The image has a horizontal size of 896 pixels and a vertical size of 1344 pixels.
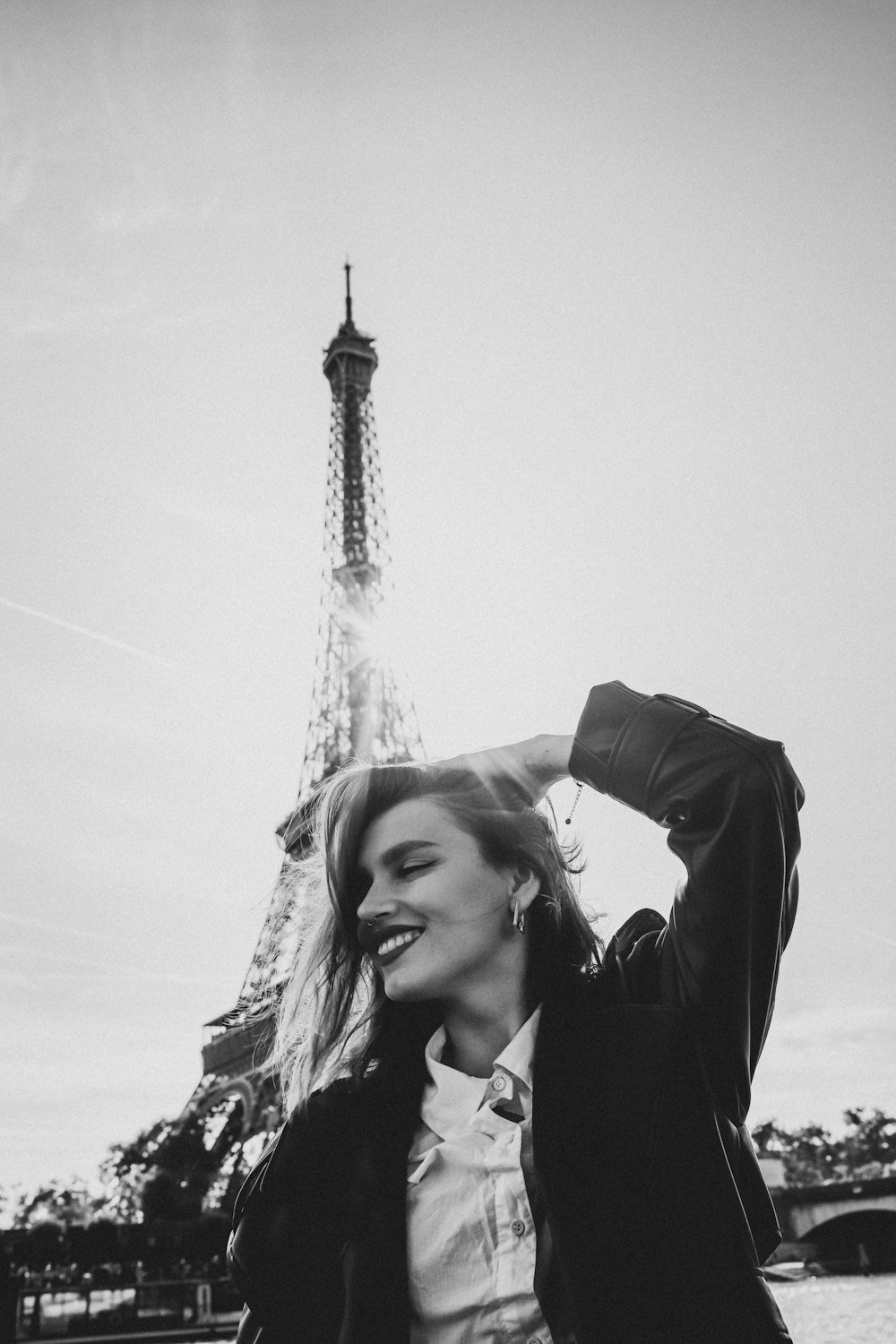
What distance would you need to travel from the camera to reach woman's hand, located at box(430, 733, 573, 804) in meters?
2.01

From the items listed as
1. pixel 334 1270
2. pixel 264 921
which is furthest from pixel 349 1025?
pixel 264 921

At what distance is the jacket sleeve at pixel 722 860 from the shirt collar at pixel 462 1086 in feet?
0.94

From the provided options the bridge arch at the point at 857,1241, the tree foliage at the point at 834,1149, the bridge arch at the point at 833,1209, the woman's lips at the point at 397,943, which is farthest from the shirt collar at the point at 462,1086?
the tree foliage at the point at 834,1149

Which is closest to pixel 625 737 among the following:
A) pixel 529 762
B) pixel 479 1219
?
pixel 529 762

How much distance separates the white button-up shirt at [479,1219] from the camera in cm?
166

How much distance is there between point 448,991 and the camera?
2002mm

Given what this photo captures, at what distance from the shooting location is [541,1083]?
1.77m

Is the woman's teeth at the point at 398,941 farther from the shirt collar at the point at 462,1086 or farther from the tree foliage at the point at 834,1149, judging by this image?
the tree foliage at the point at 834,1149

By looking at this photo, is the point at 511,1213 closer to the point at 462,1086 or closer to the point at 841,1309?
the point at 462,1086

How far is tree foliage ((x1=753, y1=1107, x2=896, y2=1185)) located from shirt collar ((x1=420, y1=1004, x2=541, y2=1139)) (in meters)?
60.3

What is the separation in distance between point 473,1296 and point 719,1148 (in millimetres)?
496

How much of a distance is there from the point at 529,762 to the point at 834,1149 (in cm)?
7019

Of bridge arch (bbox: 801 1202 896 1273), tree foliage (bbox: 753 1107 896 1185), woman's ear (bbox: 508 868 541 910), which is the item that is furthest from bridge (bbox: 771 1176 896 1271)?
woman's ear (bbox: 508 868 541 910)

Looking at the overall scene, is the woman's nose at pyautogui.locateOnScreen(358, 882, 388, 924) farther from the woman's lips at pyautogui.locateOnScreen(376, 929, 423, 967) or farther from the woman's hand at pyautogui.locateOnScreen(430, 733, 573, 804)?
the woman's hand at pyautogui.locateOnScreen(430, 733, 573, 804)
